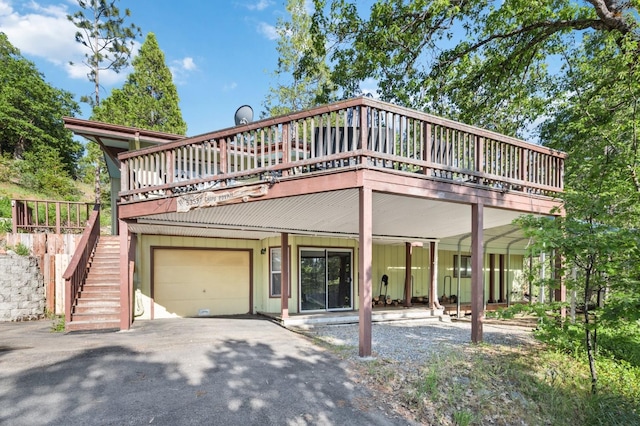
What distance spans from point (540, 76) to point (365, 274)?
12216 mm

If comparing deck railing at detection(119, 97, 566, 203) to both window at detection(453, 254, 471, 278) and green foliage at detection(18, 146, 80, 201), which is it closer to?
window at detection(453, 254, 471, 278)

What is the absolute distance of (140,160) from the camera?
6348 millimetres

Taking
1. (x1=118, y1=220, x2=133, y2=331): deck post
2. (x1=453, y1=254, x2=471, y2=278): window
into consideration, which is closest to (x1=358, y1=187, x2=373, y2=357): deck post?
(x1=118, y1=220, x2=133, y2=331): deck post

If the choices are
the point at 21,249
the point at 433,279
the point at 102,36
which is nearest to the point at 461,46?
the point at 433,279

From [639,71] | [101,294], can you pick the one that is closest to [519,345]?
[639,71]

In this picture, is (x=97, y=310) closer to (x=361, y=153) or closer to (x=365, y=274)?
(x=365, y=274)

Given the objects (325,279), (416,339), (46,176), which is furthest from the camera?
(46,176)

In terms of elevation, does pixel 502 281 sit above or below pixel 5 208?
below

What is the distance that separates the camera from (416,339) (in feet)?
20.0

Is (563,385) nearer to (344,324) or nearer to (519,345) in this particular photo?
(519,345)

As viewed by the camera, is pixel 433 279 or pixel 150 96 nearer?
pixel 433 279

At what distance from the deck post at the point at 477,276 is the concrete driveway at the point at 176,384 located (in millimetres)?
2683

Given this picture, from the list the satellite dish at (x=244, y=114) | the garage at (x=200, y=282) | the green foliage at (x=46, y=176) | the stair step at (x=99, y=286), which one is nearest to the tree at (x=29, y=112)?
the green foliage at (x=46, y=176)

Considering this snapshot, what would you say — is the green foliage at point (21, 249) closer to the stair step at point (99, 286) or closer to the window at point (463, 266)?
the stair step at point (99, 286)
